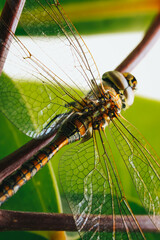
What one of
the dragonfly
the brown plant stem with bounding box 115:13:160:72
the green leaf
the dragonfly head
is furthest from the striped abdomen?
the brown plant stem with bounding box 115:13:160:72

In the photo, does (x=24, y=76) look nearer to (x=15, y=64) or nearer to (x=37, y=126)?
(x=15, y=64)

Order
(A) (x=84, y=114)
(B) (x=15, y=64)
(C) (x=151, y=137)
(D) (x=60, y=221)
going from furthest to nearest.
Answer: (C) (x=151, y=137), (A) (x=84, y=114), (B) (x=15, y=64), (D) (x=60, y=221)

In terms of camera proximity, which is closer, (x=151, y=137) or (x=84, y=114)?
(x=84, y=114)

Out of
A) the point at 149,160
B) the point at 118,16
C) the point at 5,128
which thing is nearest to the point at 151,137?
the point at 149,160

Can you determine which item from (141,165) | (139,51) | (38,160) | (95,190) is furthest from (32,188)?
(139,51)

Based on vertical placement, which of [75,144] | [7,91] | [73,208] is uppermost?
[7,91]

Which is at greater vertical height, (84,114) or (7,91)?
(7,91)

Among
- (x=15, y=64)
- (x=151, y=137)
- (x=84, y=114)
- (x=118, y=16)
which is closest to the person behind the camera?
(x=15, y=64)
